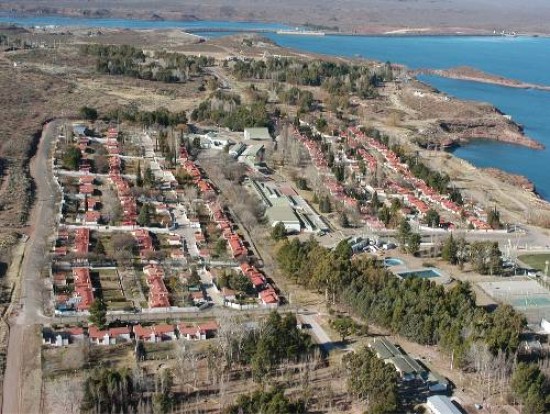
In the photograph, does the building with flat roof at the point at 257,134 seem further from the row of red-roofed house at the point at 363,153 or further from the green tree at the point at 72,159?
the green tree at the point at 72,159

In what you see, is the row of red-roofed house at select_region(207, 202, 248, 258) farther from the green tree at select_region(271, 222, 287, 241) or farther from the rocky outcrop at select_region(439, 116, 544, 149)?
the rocky outcrop at select_region(439, 116, 544, 149)

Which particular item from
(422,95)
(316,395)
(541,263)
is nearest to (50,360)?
(316,395)

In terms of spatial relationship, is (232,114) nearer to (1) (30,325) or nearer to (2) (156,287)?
(2) (156,287)

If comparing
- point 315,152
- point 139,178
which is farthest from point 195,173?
point 315,152

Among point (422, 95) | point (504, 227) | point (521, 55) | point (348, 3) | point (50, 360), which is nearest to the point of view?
point (50, 360)

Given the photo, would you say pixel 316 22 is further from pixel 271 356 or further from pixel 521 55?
pixel 271 356

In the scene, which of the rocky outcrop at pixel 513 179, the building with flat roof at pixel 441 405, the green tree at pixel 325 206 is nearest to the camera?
the building with flat roof at pixel 441 405

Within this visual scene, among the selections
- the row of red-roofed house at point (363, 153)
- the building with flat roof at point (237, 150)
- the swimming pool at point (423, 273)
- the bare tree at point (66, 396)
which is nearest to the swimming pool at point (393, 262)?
the swimming pool at point (423, 273)
